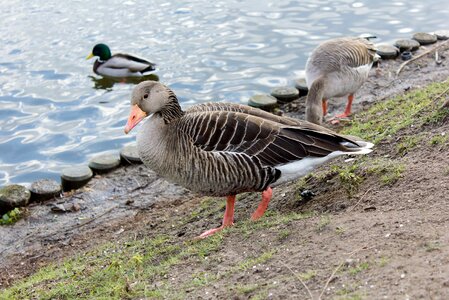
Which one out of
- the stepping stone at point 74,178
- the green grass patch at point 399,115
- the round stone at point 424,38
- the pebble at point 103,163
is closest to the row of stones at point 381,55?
the round stone at point 424,38

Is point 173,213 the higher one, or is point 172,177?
point 172,177

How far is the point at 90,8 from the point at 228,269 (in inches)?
489

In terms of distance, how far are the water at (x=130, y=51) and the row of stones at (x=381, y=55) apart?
594 mm

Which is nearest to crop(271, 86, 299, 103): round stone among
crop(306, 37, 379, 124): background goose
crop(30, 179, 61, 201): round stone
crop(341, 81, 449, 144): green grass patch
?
crop(306, 37, 379, 124): background goose

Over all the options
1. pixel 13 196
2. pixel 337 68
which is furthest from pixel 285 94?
pixel 13 196

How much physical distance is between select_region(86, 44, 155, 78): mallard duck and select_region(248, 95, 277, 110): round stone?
9.88ft

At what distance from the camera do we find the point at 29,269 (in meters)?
7.76

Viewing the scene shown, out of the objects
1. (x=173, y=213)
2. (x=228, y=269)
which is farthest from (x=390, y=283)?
(x=173, y=213)

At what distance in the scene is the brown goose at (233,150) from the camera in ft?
21.5

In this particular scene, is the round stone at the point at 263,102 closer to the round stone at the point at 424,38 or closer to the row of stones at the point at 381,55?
the row of stones at the point at 381,55

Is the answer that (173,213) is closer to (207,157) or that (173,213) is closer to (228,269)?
(207,157)

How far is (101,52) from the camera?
14.4m

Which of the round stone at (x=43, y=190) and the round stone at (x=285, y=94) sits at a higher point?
the round stone at (x=285, y=94)

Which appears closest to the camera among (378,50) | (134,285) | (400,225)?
(400,225)
